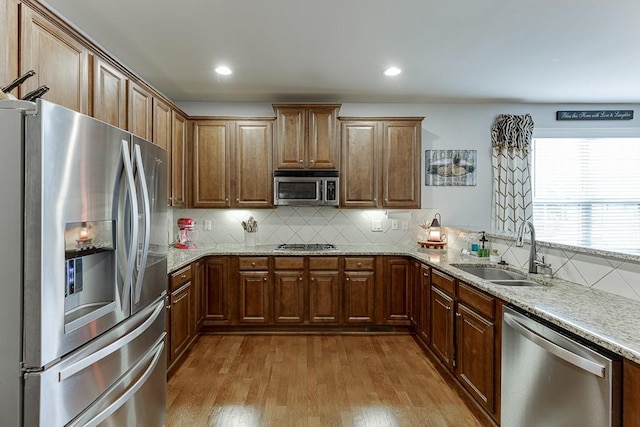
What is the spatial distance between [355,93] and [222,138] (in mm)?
1647

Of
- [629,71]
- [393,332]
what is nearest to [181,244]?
[393,332]

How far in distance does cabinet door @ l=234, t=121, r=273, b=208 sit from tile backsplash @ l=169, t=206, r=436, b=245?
1.25 ft

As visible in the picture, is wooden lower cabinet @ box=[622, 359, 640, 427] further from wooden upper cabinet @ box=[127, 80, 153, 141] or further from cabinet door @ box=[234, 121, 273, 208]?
cabinet door @ box=[234, 121, 273, 208]

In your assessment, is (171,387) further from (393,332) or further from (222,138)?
(222,138)

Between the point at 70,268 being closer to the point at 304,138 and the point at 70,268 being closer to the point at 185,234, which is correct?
the point at 185,234

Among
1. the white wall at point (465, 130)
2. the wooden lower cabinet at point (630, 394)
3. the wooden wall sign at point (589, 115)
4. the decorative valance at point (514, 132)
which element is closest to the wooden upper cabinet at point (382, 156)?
the white wall at point (465, 130)

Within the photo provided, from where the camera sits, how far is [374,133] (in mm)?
4004

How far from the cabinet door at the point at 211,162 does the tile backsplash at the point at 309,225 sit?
334 mm

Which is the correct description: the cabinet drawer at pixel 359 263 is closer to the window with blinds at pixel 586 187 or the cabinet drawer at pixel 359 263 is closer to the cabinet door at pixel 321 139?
the cabinet door at pixel 321 139

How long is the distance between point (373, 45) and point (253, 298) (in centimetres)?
273

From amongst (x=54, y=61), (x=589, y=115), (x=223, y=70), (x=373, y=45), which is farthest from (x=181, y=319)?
(x=589, y=115)

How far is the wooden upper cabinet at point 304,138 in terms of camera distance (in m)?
3.92

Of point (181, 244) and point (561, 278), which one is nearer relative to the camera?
point (561, 278)

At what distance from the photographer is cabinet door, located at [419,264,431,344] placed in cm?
314
